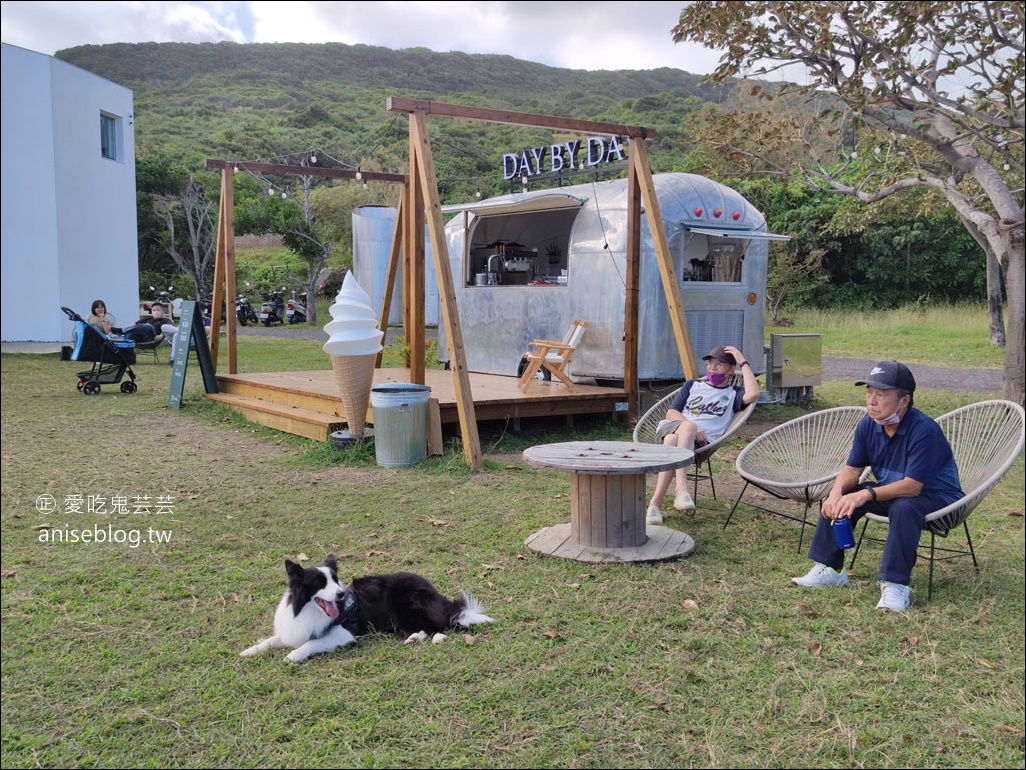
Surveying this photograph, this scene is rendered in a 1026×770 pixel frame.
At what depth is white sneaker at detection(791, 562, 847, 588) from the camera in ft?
13.2

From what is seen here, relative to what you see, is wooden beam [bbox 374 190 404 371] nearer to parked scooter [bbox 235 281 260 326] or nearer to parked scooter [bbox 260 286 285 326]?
parked scooter [bbox 235 281 260 326]

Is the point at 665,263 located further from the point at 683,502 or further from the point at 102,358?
the point at 102,358

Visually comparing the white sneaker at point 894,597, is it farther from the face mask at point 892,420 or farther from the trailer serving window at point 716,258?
the trailer serving window at point 716,258

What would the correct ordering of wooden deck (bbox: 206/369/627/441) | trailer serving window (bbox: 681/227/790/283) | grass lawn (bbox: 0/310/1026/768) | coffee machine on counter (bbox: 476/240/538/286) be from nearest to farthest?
grass lawn (bbox: 0/310/1026/768) → wooden deck (bbox: 206/369/627/441) → trailer serving window (bbox: 681/227/790/283) → coffee machine on counter (bbox: 476/240/538/286)

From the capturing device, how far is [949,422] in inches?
176

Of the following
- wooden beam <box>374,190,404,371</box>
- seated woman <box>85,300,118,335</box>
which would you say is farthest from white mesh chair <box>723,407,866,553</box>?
seated woman <box>85,300,118,335</box>

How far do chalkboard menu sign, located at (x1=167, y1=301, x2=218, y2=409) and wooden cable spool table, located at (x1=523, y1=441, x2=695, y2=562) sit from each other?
19.0 ft

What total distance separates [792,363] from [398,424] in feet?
17.4

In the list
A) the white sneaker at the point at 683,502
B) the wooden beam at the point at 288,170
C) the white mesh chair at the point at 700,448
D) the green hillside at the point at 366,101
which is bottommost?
the white sneaker at the point at 683,502

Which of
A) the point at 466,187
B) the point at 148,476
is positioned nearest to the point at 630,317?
the point at 148,476

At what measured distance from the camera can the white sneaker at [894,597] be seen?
3.67 m

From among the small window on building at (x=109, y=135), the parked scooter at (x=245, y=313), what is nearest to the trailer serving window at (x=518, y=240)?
the small window on building at (x=109, y=135)

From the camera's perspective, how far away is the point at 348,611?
10.6 ft

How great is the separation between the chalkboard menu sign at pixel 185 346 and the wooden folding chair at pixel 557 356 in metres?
3.62
